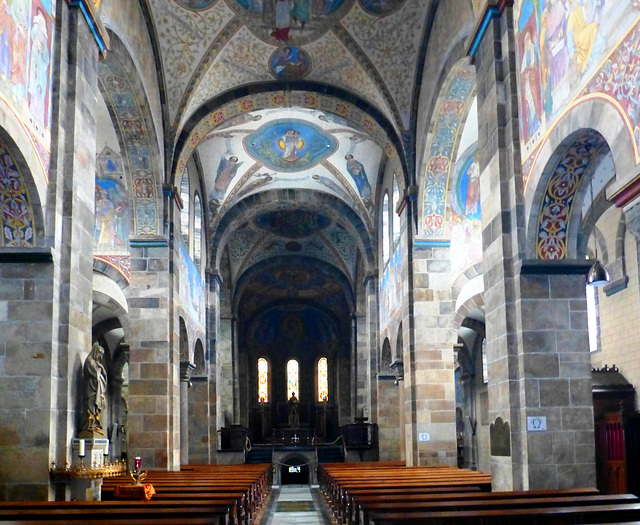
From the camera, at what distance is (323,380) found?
130ft

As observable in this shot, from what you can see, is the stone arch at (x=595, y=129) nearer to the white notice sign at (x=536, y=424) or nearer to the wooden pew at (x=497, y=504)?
the white notice sign at (x=536, y=424)

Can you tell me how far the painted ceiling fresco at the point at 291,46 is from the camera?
16.2 meters

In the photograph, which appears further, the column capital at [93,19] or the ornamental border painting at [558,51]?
the column capital at [93,19]

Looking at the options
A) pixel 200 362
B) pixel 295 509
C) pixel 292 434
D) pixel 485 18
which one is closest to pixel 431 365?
pixel 295 509

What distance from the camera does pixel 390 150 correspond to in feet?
61.7

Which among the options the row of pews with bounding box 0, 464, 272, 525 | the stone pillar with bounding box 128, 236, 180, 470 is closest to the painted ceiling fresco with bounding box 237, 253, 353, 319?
the stone pillar with bounding box 128, 236, 180, 470

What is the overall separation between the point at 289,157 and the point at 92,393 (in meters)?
14.9

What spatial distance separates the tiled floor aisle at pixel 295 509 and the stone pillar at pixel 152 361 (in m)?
2.58

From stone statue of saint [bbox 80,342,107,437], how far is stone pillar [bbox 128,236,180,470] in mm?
6804

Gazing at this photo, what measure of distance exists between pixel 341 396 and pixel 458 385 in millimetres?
7760

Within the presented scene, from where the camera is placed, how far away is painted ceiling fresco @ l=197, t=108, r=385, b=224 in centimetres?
2195

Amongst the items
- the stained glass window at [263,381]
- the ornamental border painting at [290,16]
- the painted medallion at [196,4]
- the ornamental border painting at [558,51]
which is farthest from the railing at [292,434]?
the ornamental border painting at [558,51]

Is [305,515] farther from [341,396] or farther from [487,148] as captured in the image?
[341,396]

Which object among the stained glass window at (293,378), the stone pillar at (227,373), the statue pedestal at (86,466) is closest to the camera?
the statue pedestal at (86,466)
